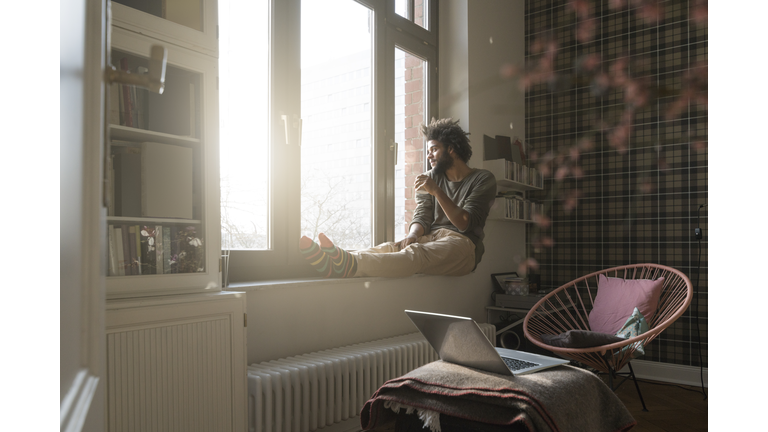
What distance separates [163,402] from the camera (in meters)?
1.50

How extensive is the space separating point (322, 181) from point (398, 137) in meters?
0.83

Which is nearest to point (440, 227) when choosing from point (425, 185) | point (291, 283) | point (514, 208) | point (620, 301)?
point (425, 185)

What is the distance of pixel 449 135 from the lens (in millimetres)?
3230

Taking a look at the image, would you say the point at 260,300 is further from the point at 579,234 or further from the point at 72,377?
the point at 579,234

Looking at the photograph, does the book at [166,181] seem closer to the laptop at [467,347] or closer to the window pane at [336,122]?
the laptop at [467,347]

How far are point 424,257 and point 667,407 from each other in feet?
5.38

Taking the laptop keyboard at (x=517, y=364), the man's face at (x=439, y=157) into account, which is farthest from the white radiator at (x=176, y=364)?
the man's face at (x=439, y=157)

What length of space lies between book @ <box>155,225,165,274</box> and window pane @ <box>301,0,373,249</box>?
42.5 inches

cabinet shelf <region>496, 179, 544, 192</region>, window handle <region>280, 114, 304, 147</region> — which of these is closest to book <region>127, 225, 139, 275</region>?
window handle <region>280, 114, 304, 147</region>

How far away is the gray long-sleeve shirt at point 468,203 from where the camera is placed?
10.0ft

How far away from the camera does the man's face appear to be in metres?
3.24
